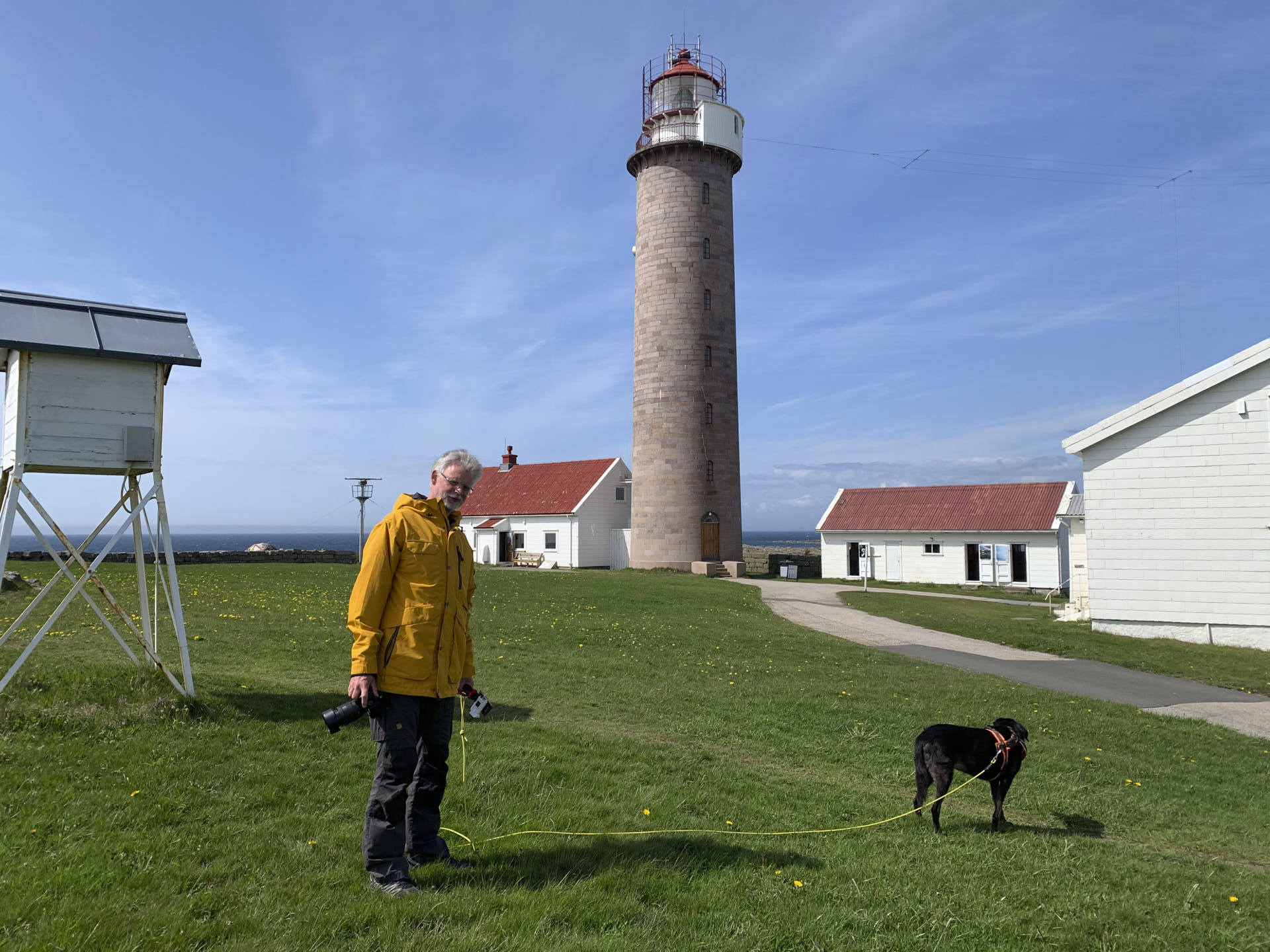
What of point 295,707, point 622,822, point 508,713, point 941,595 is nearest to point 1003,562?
point 941,595

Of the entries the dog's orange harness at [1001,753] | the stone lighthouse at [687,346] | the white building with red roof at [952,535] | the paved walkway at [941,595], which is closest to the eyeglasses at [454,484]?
the dog's orange harness at [1001,753]

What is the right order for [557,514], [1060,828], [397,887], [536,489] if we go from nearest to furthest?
[397,887], [1060,828], [557,514], [536,489]

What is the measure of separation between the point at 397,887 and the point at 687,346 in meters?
33.9

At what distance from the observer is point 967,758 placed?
5.96 meters

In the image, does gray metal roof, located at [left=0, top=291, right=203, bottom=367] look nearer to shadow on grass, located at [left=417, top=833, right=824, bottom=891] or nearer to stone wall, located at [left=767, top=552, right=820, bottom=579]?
shadow on grass, located at [left=417, top=833, right=824, bottom=891]

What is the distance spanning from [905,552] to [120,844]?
38.4m

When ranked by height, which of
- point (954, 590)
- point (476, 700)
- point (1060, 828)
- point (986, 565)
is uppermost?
point (476, 700)

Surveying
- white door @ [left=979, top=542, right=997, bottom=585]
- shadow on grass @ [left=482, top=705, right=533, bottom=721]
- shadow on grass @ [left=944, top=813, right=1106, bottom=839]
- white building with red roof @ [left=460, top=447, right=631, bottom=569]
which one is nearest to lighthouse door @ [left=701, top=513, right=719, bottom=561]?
white building with red roof @ [left=460, top=447, right=631, bottom=569]

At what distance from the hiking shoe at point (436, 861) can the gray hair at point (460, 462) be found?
226cm

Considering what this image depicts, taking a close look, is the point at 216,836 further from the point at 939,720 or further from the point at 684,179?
the point at 684,179

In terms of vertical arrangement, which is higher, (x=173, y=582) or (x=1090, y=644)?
(x=173, y=582)

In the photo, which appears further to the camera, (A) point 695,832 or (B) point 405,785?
(A) point 695,832

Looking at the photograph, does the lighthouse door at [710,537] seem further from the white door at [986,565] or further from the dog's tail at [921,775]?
the dog's tail at [921,775]

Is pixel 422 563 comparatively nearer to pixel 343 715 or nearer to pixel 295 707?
→ pixel 343 715
